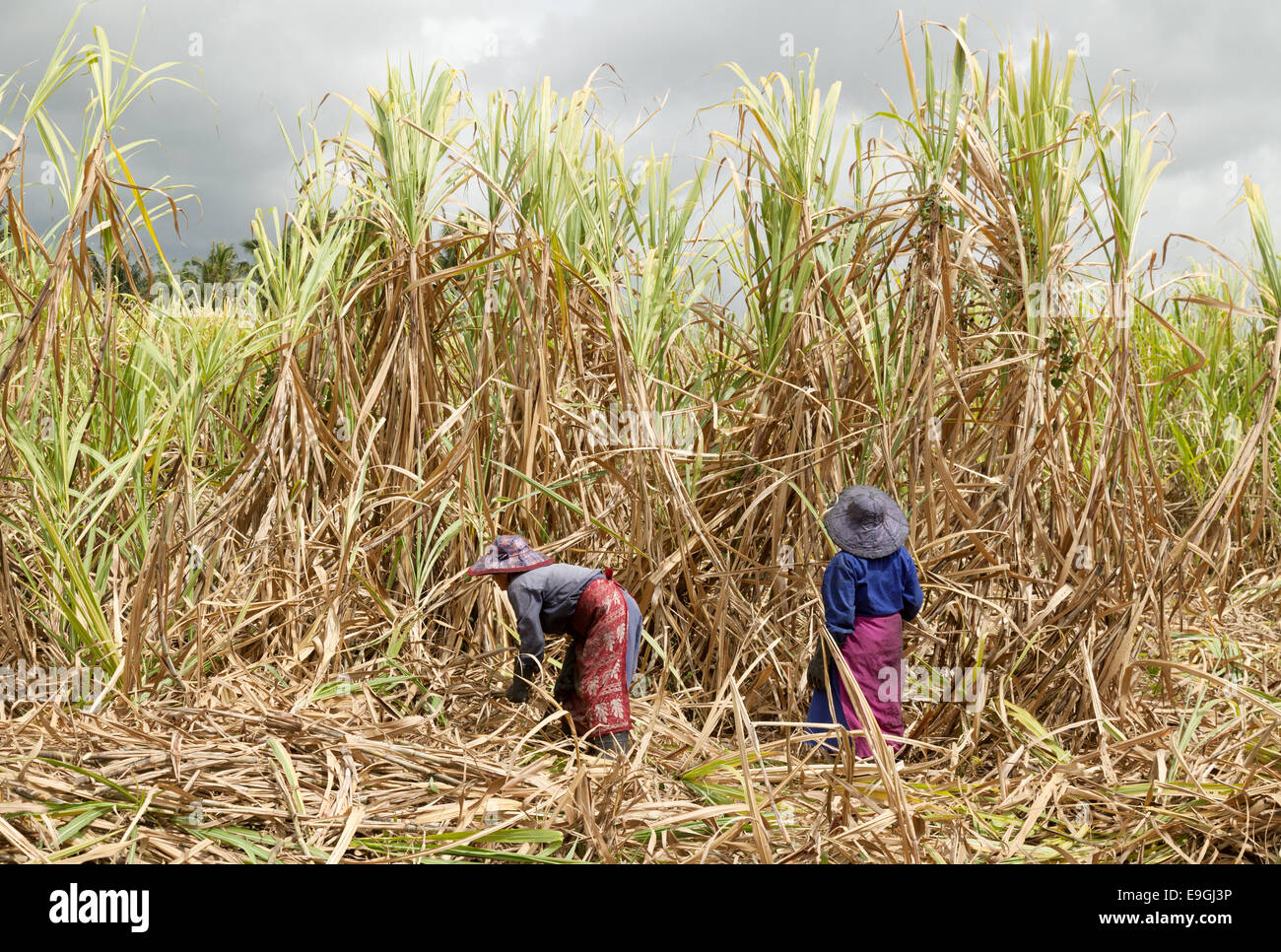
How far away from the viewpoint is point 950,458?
2.60m

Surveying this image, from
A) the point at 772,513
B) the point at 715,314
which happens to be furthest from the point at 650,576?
the point at 715,314

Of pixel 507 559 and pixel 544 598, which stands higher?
pixel 507 559

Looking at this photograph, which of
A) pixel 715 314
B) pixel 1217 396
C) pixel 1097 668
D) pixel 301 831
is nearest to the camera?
pixel 301 831

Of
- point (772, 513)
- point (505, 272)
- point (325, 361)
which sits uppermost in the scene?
point (505, 272)

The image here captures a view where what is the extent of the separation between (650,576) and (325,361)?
1.42 metres

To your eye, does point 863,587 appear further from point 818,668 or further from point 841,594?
point 818,668

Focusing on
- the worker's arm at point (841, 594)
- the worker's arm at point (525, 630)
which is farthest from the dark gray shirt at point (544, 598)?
the worker's arm at point (841, 594)

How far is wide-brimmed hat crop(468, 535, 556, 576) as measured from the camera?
7.70 feet

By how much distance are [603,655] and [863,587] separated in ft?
2.41

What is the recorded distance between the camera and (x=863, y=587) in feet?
7.71

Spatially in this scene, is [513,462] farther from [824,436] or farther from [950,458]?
[950,458]

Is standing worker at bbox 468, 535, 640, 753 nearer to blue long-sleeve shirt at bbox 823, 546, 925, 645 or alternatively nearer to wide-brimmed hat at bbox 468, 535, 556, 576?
wide-brimmed hat at bbox 468, 535, 556, 576

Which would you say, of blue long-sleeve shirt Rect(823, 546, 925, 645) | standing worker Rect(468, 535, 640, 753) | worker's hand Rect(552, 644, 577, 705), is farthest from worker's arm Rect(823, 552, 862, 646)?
worker's hand Rect(552, 644, 577, 705)

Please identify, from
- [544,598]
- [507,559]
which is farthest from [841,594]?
[507,559]
